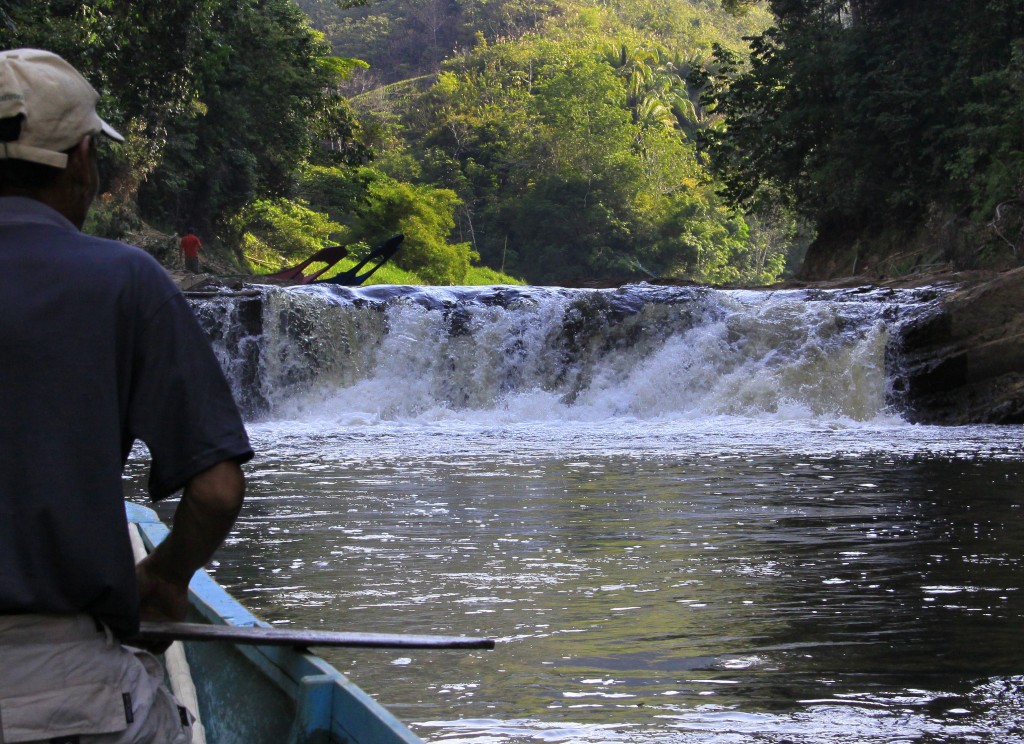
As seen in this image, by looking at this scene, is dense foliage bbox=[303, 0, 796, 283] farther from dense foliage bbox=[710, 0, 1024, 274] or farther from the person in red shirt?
the person in red shirt

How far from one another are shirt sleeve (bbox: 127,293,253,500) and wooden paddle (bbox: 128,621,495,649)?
23cm

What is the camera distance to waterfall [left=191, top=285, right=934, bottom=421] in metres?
16.5

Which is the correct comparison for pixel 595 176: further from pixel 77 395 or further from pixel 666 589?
pixel 77 395

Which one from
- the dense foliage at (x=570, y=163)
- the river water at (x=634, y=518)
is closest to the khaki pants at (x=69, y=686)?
the river water at (x=634, y=518)

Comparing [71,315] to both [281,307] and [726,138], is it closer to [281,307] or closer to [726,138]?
[281,307]

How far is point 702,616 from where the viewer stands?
5.05m

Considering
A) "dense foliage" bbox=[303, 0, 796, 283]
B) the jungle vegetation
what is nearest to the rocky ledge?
the jungle vegetation

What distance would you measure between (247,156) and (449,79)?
35056 millimetres

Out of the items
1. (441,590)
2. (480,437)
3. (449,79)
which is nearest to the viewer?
(441,590)

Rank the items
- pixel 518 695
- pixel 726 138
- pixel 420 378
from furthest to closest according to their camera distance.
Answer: pixel 726 138 < pixel 420 378 < pixel 518 695

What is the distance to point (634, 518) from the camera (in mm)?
7625

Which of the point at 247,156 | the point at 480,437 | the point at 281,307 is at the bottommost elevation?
the point at 480,437

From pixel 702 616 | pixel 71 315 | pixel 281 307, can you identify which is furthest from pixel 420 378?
pixel 71 315

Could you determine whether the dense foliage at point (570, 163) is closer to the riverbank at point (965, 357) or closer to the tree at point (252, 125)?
the tree at point (252, 125)
